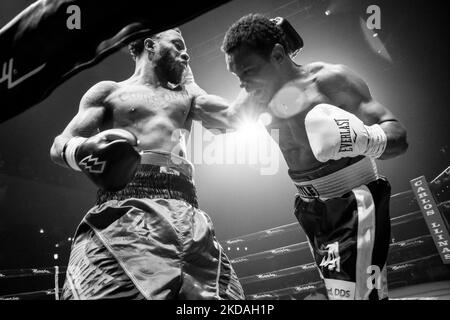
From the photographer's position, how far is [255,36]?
1688 mm

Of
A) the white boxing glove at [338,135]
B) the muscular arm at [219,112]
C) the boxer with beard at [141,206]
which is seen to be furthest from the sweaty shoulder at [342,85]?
the boxer with beard at [141,206]

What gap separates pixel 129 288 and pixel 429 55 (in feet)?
19.7

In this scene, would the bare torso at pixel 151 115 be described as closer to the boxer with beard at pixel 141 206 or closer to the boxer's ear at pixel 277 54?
the boxer with beard at pixel 141 206

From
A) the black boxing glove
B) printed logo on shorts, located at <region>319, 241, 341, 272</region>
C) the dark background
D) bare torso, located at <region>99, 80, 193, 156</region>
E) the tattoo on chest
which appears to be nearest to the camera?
the black boxing glove

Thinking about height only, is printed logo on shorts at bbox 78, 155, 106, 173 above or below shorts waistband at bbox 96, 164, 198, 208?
above

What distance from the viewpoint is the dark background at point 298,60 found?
225 inches

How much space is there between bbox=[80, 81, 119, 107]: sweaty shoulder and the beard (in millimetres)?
272

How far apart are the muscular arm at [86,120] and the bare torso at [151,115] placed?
0.12 ft

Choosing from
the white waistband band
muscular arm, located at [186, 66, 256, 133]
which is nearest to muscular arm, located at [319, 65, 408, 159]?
the white waistband band

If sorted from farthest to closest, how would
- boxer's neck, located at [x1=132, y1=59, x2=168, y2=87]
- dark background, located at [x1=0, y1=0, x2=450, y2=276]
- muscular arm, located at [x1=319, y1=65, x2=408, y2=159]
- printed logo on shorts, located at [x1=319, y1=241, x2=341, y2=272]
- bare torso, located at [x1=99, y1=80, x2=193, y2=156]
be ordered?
dark background, located at [x1=0, y1=0, x2=450, y2=276]
boxer's neck, located at [x1=132, y1=59, x2=168, y2=87]
bare torso, located at [x1=99, y1=80, x2=193, y2=156]
muscular arm, located at [x1=319, y1=65, x2=408, y2=159]
printed logo on shorts, located at [x1=319, y1=241, x2=341, y2=272]

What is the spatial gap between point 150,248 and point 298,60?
231 inches

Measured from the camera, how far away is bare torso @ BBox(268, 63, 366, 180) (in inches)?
60.1

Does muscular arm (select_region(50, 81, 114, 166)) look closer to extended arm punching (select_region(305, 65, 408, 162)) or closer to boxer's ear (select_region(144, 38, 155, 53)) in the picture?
boxer's ear (select_region(144, 38, 155, 53))
